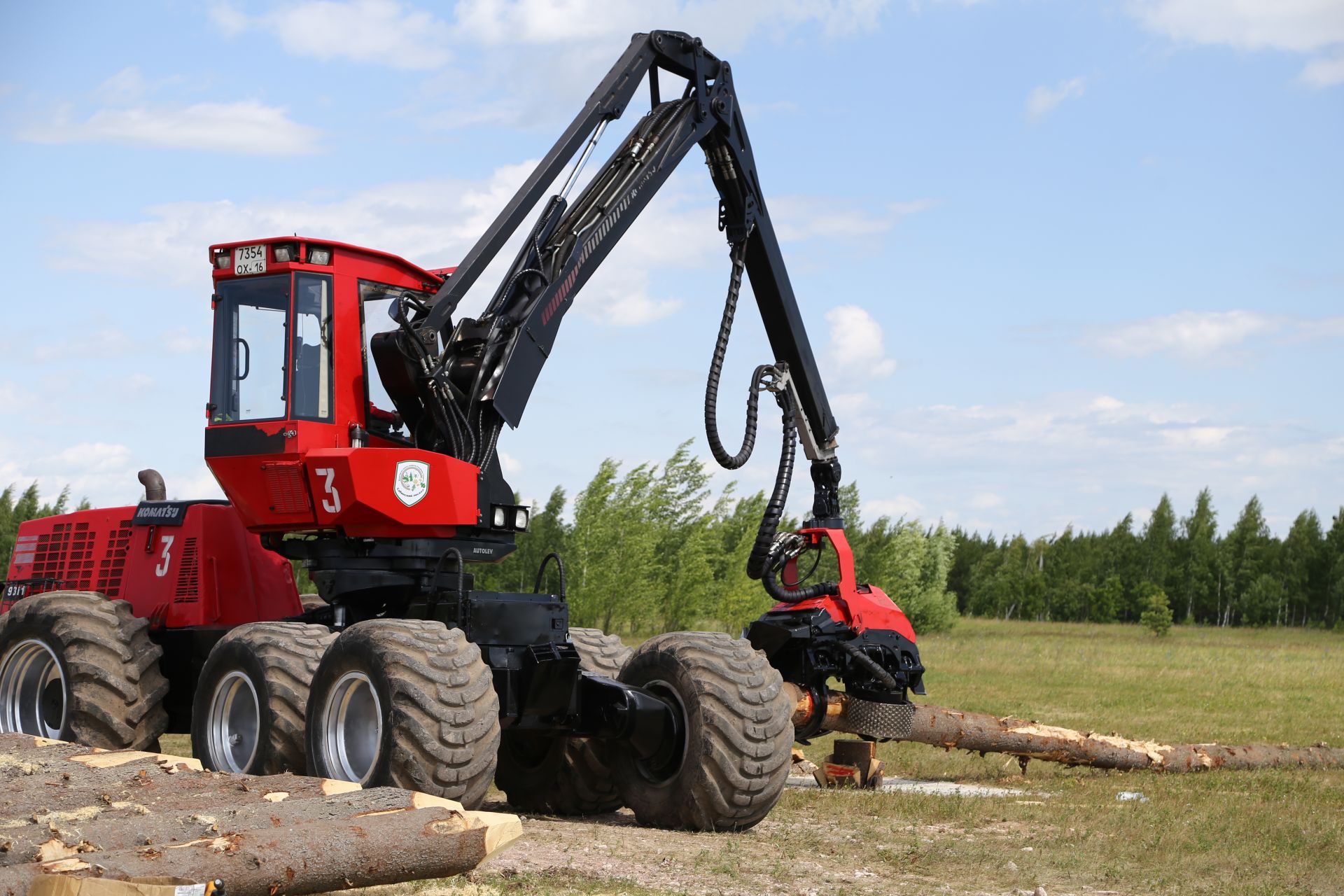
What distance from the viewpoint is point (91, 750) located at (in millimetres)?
8633

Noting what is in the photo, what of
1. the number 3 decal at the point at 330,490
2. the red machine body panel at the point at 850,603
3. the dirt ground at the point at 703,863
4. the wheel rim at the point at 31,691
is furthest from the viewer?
the red machine body panel at the point at 850,603

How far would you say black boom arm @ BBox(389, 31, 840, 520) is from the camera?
10.1 meters

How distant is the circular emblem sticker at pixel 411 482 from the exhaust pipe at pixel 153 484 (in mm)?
4033

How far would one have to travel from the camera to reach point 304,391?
994 cm

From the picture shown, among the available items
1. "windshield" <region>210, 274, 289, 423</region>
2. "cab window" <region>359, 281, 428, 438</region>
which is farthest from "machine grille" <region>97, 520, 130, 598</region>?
"cab window" <region>359, 281, 428, 438</region>

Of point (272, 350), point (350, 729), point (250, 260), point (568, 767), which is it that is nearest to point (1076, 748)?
point (568, 767)

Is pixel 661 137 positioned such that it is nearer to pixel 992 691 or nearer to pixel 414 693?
pixel 414 693

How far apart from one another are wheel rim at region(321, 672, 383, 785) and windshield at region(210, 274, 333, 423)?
2189mm

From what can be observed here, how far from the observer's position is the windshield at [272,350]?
9.95 meters

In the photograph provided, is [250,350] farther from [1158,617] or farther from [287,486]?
[1158,617]

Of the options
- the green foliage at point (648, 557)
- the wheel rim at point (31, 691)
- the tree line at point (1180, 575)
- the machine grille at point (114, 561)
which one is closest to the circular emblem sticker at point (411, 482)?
the wheel rim at point (31, 691)

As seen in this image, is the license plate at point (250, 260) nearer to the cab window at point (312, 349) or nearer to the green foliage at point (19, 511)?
the cab window at point (312, 349)

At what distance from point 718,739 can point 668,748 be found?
491mm

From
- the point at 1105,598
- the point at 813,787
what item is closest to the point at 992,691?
the point at 813,787
